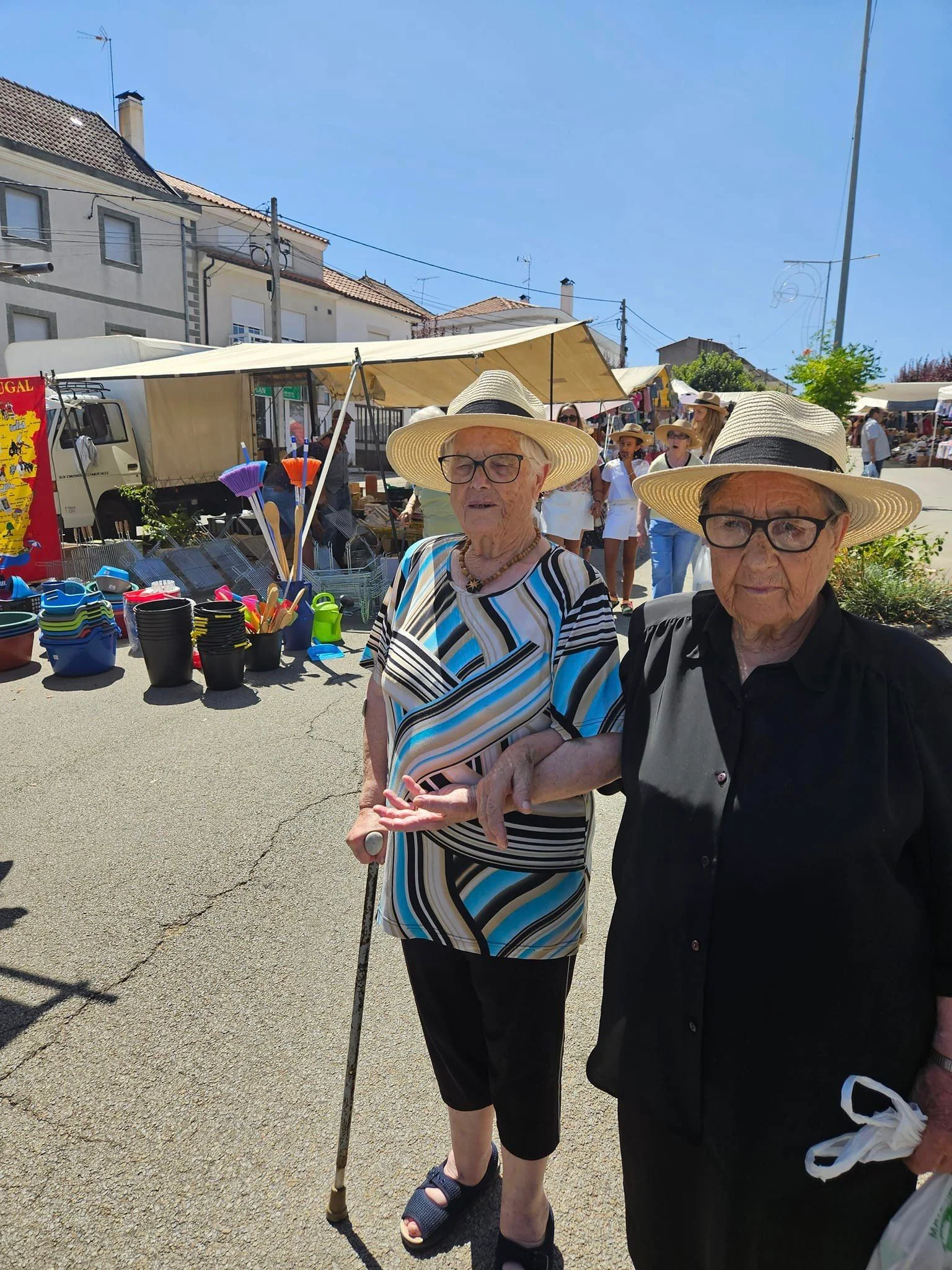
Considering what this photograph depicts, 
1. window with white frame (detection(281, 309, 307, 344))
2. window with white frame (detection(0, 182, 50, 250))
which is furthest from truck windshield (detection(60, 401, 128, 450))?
window with white frame (detection(281, 309, 307, 344))

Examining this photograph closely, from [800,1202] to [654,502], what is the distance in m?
1.37

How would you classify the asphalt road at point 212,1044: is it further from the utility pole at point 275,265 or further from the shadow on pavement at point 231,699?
the utility pole at point 275,265

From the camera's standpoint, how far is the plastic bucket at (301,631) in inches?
301

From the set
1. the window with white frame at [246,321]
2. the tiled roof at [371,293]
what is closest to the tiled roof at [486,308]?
the tiled roof at [371,293]

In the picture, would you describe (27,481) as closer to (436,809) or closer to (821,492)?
(436,809)

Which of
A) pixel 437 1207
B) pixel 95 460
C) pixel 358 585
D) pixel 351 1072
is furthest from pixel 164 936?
pixel 95 460

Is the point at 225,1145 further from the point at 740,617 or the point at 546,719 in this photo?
the point at 740,617

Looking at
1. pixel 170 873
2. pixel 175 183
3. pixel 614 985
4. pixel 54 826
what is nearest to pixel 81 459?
pixel 54 826

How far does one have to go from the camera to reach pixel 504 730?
1720 mm

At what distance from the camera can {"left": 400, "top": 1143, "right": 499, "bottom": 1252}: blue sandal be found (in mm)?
1952

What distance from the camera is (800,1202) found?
1335mm

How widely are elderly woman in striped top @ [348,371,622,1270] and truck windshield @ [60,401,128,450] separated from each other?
12.6m

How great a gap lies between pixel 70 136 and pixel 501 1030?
2990cm

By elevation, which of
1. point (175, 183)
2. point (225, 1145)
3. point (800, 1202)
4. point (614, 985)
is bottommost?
point (225, 1145)
